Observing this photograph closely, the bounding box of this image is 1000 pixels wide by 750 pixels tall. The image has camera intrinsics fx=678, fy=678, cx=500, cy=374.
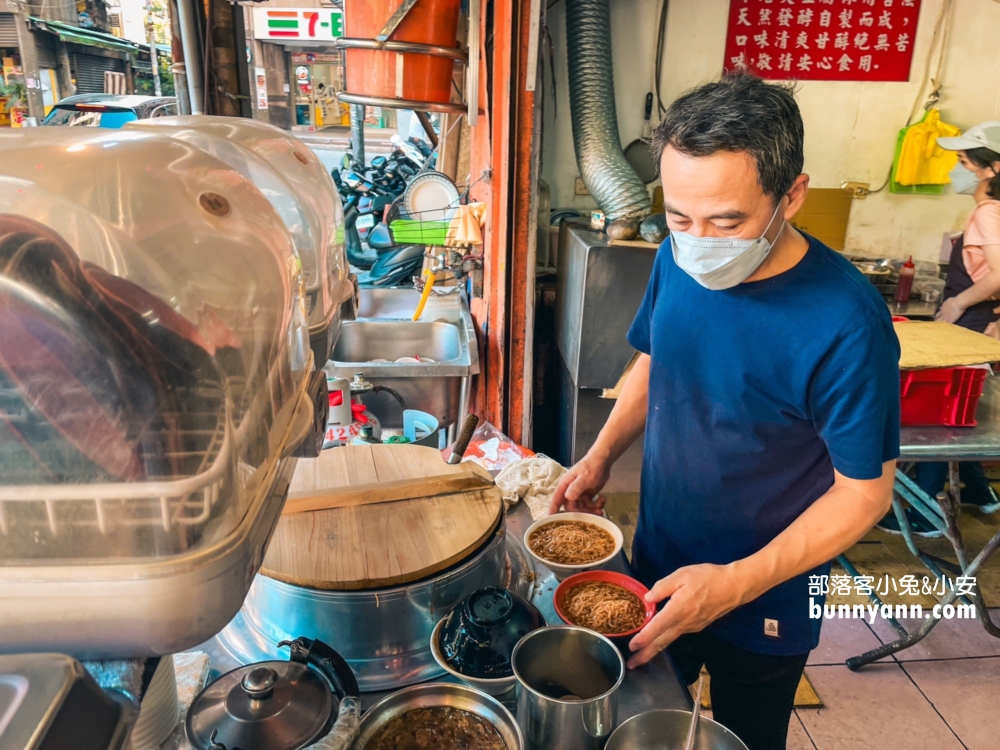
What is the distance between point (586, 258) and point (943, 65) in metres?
3.31

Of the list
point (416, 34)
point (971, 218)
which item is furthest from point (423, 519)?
point (971, 218)

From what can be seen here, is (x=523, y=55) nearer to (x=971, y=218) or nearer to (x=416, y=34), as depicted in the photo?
(x=416, y=34)

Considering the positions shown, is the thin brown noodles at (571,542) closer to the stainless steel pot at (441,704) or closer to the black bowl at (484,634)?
the black bowl at (484,634)

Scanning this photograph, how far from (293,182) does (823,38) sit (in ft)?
15.5

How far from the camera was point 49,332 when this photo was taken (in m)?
0.66

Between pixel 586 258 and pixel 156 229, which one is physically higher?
pixel 156 229

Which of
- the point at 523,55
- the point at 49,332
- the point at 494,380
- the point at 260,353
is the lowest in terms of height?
the point at 494,380

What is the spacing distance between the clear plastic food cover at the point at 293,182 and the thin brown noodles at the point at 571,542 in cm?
76

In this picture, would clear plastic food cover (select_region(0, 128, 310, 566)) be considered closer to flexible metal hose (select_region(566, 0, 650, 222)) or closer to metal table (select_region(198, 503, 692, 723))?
metal table (select_region(198, 503, 692, 723))

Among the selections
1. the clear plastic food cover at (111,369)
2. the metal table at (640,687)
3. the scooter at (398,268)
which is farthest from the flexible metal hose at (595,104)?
the clear plastic food cover at (111,369)

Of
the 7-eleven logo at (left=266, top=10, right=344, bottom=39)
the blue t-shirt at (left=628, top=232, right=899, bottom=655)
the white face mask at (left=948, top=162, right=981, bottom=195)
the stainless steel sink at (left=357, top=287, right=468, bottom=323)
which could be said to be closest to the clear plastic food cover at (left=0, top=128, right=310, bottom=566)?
the blue t-shirt at (left=628, top=232, right=899, bottom=655)

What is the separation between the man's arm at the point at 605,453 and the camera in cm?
204

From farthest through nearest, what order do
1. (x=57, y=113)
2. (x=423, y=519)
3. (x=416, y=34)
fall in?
1. (x=57, y=113)
2. (x=416, y=34)
3. (x=423, y=519)

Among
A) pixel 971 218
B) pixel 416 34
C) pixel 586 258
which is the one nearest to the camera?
pixel 416 34
